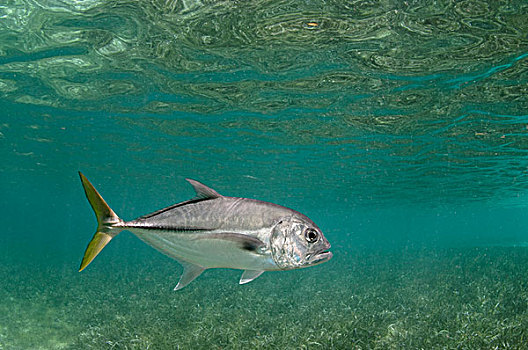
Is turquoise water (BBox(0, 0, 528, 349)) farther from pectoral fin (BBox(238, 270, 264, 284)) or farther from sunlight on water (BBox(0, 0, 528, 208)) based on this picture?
pectoral fin (BBox(238, 270, 264, 284))

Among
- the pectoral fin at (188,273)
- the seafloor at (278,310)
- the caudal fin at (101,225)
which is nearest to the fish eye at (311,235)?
the pectoral fin at (188,273)

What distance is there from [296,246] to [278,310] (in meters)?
11.4

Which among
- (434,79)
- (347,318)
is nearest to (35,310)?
(347,318)

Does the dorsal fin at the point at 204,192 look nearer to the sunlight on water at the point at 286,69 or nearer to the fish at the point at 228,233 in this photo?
the fish at the point at 228,233

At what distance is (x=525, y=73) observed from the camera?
39.6 ft

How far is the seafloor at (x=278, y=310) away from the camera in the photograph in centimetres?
805

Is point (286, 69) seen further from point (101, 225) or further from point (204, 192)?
point (101, 225)

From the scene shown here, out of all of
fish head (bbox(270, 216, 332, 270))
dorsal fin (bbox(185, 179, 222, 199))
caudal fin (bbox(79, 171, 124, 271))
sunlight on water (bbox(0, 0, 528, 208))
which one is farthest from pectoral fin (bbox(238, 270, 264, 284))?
sunlight on water (bbox(0, 0, 528, 208))

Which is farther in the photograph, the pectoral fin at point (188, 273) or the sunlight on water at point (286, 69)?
the sunlight on water at point (286, 69)

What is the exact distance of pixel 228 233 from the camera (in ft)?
8.10

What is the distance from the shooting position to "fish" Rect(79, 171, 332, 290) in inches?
96.2

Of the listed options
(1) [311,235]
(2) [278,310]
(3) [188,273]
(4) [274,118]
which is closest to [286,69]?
(4) [274,118]

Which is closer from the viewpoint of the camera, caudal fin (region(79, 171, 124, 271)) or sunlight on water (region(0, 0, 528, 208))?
caudal fin (region(79, 171, 124, 271))

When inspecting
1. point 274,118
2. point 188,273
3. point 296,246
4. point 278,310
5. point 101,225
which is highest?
point 296,246
